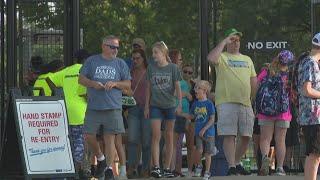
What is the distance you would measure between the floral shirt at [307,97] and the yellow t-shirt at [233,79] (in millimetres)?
1829

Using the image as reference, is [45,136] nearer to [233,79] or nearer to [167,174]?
[167,174]

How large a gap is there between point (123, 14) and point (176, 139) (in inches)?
95.4

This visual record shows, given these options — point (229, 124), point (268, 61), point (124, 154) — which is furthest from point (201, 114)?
point (268, 61)

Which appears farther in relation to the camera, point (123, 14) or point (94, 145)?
point (123, 14)

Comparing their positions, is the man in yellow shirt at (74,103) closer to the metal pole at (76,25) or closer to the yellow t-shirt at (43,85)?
the yellow t-shirt at (43,85)

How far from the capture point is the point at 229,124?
1084 cm

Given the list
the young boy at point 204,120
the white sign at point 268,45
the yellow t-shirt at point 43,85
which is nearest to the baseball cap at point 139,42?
the young boy at point 204,120

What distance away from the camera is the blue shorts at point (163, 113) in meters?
10.8

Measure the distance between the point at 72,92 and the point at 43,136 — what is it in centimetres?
96

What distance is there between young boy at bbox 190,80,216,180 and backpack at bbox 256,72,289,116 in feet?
2.35

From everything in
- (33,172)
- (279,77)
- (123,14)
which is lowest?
(33,172)

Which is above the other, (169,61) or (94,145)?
(169,61)

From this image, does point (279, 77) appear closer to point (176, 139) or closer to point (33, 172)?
point (176, 139)

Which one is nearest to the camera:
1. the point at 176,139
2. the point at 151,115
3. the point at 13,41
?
the point at 151,115
